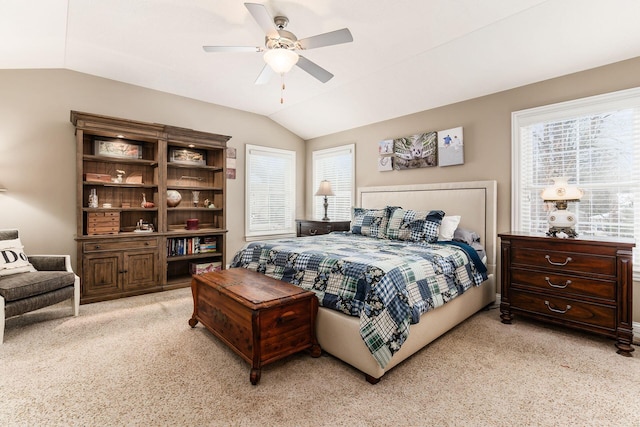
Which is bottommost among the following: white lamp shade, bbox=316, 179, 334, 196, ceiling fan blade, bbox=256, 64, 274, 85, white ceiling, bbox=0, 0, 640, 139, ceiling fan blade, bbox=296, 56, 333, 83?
white lamp shade, bbox=316, 179, 334, 196

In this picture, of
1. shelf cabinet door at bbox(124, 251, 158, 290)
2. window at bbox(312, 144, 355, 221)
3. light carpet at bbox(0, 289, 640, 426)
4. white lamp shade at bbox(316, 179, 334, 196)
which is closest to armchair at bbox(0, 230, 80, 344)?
light carpet at bbox(0, 289, 640, 426)

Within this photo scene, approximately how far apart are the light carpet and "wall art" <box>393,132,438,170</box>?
233 centimetres

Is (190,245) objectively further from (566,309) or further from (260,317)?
(566,309)

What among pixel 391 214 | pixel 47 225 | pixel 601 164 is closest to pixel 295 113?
pixel 391 214

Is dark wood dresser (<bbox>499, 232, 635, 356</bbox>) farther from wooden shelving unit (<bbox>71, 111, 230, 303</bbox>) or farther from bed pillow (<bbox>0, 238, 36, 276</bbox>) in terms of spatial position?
bed pillow (<bbox>0, 238, 36, 276</bbox>)

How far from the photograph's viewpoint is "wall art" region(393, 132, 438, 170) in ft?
13.8

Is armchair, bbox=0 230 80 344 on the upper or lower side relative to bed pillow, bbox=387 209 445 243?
lower

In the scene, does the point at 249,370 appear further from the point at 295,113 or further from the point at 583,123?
the point at 295,113

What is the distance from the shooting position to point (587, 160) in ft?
10.0

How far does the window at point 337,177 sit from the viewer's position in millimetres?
5391

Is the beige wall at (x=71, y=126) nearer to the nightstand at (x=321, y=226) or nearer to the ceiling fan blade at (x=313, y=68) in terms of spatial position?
the nightstand at (x=321, y=226)

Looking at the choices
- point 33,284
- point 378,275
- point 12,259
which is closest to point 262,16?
point 378,275

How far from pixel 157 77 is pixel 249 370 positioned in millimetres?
3810

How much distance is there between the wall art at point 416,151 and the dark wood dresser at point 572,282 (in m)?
1.57
